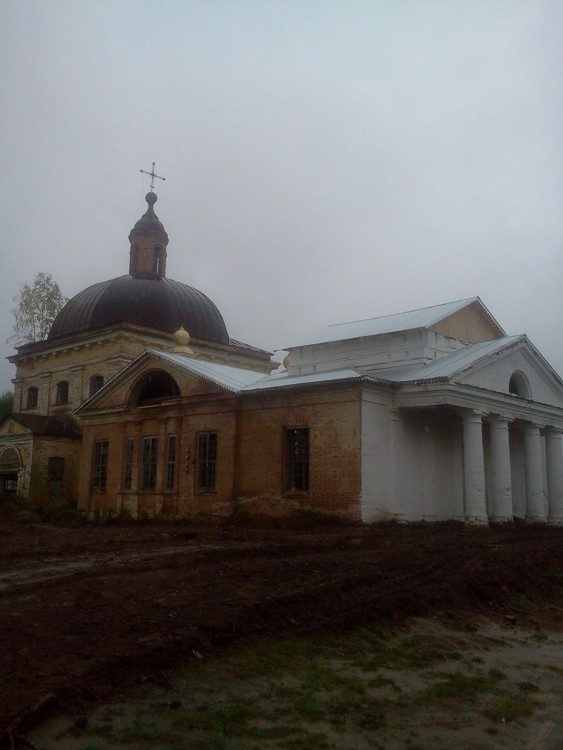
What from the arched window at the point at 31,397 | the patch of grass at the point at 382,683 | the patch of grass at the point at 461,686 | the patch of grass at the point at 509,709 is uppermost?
the arched window at the point at 31,397

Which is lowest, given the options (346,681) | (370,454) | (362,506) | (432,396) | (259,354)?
(346,681)

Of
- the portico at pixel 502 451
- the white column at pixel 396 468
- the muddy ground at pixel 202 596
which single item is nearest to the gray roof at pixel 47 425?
the muddy ground at pixel 202 596

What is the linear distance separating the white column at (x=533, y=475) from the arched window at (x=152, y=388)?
38.4 ft

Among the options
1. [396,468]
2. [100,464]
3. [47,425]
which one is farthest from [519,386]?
[47,425]

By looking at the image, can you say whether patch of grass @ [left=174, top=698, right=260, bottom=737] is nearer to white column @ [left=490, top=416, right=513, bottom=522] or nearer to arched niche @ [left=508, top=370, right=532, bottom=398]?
white column @ [left=490, top=416, right=513, bottom=522]

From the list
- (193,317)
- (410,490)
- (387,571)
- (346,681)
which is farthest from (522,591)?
(193,317)

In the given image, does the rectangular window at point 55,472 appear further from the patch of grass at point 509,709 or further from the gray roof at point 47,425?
the patch of grass at point 509,709

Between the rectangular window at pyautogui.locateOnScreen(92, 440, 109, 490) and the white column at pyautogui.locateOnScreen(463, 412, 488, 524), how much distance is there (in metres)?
13.4

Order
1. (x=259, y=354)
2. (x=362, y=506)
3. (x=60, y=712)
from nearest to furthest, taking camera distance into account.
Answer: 1. (x=60, y=712)
2. (x=362, y=506)
3. (x=259, y=354)

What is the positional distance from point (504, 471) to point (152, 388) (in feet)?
41.4

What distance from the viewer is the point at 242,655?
21.3ft

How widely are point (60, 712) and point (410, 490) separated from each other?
1571cm

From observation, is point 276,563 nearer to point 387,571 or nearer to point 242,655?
point 387,571

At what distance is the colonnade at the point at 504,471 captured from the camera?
19.2m
